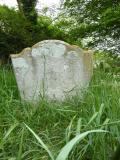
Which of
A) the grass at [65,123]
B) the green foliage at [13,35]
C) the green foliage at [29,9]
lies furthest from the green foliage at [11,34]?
the grass at [65,123]

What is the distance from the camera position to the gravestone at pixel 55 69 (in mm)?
3990

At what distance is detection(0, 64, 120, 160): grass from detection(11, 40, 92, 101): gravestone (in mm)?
131

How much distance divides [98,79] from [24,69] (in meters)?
0.72

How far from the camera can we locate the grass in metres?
2.35

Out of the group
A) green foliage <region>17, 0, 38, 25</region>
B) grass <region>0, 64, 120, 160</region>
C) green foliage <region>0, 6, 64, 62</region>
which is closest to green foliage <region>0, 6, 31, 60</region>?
green foliage <region>0, 6, 64, 62</region>

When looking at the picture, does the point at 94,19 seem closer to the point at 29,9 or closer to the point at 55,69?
the point at 29,9

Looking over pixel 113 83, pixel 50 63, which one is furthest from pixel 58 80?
pixel 113 83

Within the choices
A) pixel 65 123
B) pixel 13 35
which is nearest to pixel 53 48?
pixel 65 123

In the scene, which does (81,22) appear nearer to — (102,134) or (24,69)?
(24,69)

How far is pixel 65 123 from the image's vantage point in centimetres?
301

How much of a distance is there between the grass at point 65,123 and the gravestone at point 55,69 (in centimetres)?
13

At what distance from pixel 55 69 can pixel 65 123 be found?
1.11m

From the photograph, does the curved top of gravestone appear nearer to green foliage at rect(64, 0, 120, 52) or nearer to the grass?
the grass

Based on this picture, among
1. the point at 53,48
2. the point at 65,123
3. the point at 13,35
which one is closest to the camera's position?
the point at 65,123
